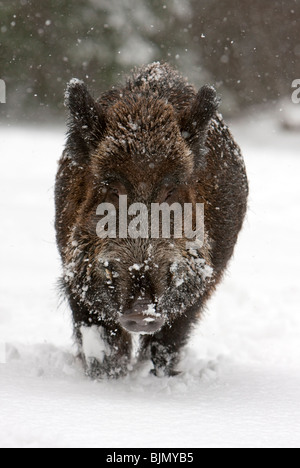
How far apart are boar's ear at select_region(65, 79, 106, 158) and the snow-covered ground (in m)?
1.56

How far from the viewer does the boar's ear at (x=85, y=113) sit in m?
4.69

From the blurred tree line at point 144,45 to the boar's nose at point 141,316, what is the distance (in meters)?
21.0

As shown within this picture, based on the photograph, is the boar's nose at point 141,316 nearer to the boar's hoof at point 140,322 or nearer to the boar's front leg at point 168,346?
the boar's hoof at point 140,322

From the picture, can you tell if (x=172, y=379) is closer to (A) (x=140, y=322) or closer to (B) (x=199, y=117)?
(A) (x=140, y=322)

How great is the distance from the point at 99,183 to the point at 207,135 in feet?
3.64

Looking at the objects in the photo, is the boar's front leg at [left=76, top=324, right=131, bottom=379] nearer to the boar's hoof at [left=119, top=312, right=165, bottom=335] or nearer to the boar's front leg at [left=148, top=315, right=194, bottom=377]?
the boar's front leg at [left=148, top=315, right=194, bottom=377]

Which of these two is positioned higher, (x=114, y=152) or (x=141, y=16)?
(x=141, y=16)

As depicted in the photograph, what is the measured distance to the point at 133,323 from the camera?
13.4ft

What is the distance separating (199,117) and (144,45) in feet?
72.4

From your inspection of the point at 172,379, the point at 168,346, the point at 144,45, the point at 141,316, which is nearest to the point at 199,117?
the point at 141,316

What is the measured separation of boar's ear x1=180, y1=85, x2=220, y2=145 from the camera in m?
4.81

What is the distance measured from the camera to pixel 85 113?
468 cm

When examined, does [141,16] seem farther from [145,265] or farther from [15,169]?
[145,265]

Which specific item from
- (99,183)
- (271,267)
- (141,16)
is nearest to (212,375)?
(99,183)
